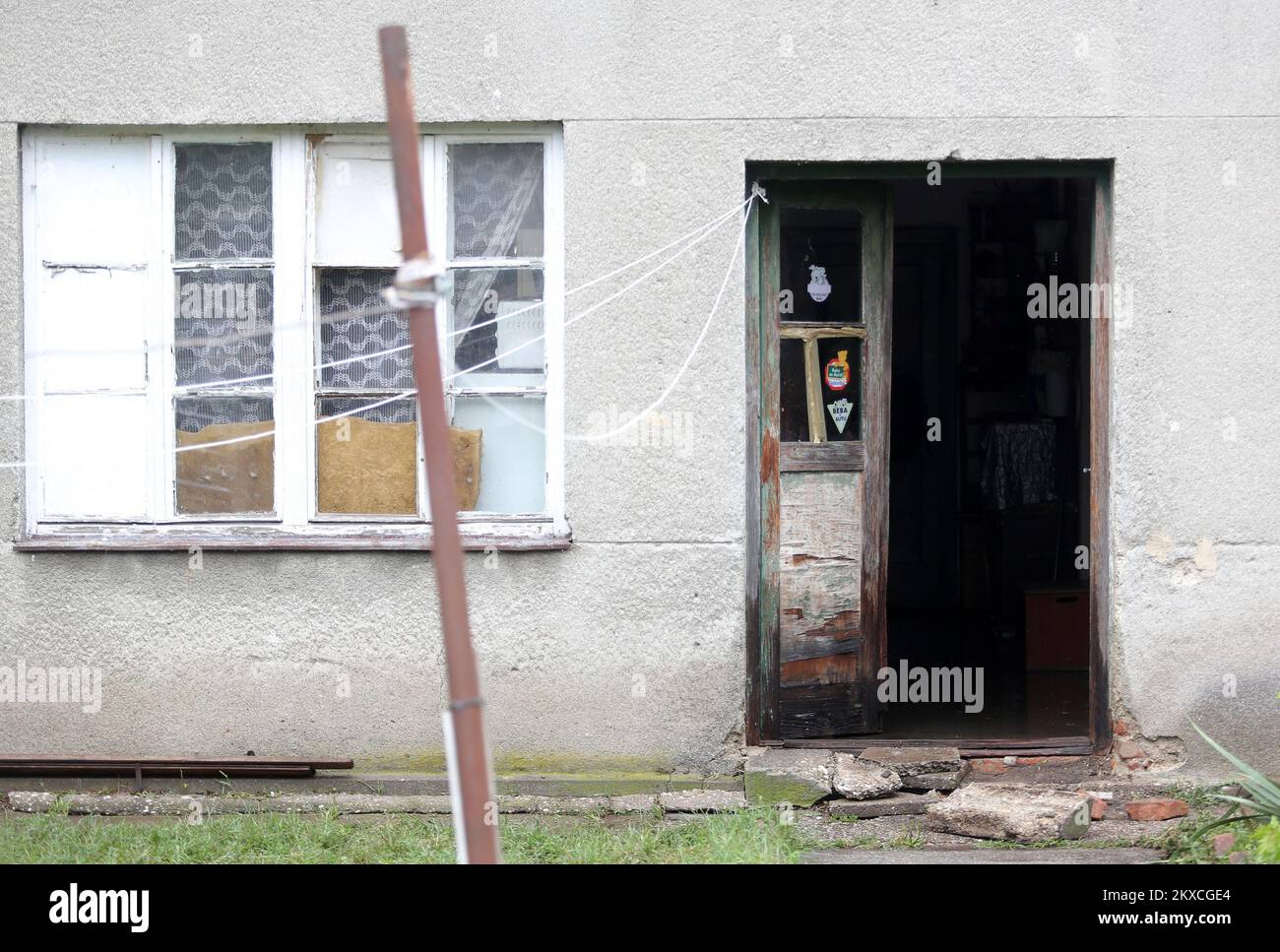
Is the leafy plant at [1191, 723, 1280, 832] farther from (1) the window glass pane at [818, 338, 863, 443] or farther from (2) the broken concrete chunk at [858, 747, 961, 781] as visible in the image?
(1) the window glass pane at [818, 338, 863, 443]

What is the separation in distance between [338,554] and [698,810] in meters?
1.85

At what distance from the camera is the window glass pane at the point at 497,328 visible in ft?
18.7

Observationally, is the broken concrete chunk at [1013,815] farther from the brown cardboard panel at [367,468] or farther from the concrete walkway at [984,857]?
the brown cardboard panel at [367,468]

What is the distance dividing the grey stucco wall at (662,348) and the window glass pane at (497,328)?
9.7 inches

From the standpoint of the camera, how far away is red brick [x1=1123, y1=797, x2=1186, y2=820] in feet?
17.0

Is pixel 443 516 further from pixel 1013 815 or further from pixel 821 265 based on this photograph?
pixel 821 265

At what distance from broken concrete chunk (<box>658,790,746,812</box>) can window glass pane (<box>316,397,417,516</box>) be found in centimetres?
165

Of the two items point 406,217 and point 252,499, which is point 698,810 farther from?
point 406,217

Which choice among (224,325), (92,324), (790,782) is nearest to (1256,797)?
(790,782)

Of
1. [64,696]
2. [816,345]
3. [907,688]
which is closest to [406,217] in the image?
[816,345]

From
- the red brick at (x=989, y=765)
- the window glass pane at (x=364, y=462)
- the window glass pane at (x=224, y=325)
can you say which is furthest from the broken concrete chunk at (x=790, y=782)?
the window glass pane at (x=224, y=325)

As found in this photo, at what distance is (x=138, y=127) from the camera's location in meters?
5.68

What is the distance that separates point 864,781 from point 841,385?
176 cm

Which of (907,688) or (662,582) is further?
(907,688)
